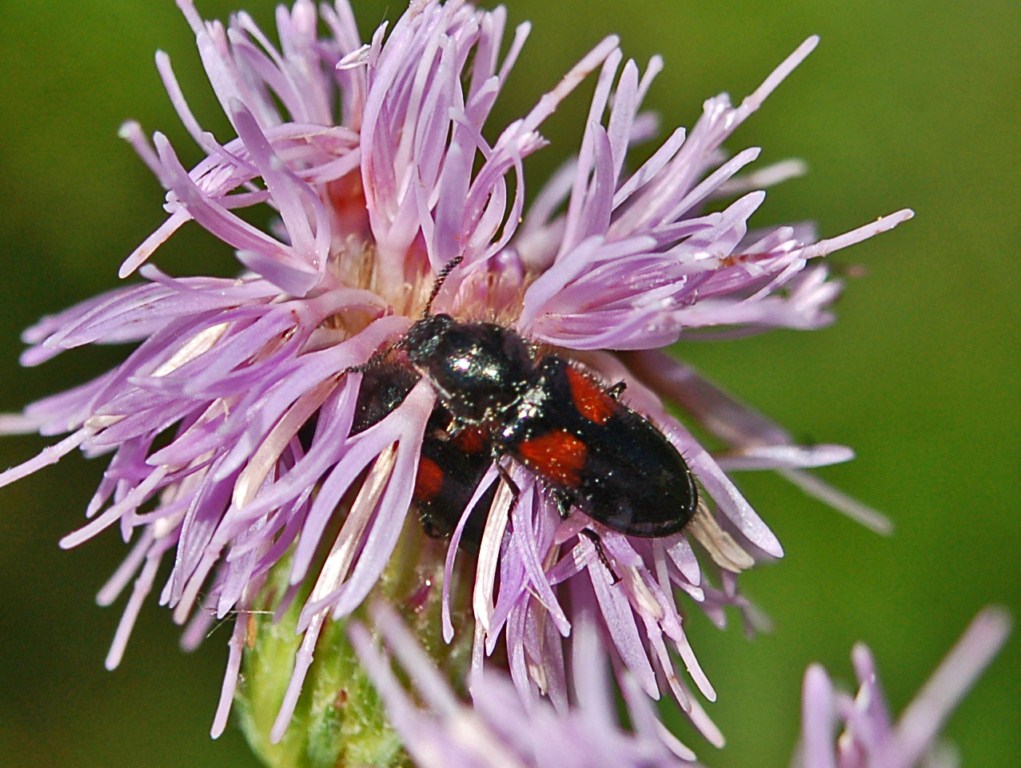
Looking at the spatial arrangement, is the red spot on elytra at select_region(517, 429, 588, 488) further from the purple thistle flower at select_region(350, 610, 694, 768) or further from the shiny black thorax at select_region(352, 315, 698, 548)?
the purple thistle flower at select_region(350, 610, 694, 768)

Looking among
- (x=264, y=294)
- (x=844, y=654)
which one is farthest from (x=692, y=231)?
(x=844, y=654)

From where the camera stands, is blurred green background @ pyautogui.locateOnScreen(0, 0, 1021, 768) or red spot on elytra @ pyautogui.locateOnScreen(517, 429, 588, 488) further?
blurred green background @ pyautogui.locateOnScreen(0, 0, 1021, 768)

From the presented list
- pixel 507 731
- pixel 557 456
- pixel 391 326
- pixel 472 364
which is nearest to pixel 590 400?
pixel 557 456

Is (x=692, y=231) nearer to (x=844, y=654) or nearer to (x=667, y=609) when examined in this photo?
(x=667, y=609)

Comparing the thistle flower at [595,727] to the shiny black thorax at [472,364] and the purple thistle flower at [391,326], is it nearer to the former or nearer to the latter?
the purple thistle flower at [391,326]

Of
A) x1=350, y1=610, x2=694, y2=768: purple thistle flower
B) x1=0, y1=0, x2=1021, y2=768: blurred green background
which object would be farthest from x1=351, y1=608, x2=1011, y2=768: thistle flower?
x1=0, y1=0, x2=1021, y2=768: blurred green background

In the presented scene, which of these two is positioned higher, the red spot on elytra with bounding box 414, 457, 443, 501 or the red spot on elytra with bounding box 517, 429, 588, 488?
the red spot on elytra with bounding box 517, 429, 588, 488

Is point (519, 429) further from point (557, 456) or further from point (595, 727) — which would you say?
point (595, 727)
